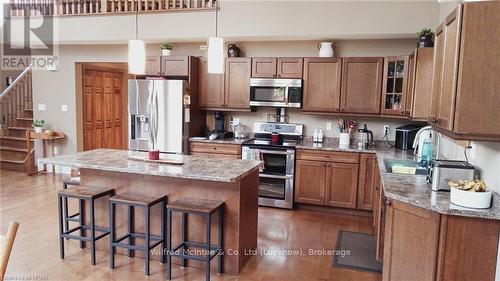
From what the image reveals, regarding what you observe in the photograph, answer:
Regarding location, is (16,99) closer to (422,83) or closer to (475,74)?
(422,83)

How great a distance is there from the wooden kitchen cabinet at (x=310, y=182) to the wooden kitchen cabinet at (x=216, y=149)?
0.90m

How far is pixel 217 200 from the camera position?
3100mm

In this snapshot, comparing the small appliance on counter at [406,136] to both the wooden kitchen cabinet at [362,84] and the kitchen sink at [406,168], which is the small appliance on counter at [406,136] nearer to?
the wooden kitchen cabinet at [362,84]

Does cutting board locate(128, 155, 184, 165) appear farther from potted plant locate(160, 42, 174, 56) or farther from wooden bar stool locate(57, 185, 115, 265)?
potted plant locate(160, 42, 174, 56)

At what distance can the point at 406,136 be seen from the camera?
469 centimetres

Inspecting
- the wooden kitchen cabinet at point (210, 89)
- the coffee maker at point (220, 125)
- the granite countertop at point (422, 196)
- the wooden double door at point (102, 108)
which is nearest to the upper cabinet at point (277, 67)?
the wooden kitchen cabinet at point (210, 89)

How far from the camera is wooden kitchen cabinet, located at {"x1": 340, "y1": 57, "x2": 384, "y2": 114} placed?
4844 mm

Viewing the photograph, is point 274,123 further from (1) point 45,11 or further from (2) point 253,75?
(1) point 45,11

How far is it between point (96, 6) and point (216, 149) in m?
Result: 2.96

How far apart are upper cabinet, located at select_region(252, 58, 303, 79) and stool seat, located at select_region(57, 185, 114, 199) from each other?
280cm

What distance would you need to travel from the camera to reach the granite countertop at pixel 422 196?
6.88 feet

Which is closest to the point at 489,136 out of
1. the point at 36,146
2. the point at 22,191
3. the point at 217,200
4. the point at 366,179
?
the point at 217,200

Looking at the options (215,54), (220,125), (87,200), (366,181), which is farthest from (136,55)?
(366,181)

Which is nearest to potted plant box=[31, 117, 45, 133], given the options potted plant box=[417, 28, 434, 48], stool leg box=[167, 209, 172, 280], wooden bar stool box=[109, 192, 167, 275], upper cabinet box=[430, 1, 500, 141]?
wooden bar stool box=[109, 192, 167, 275]
